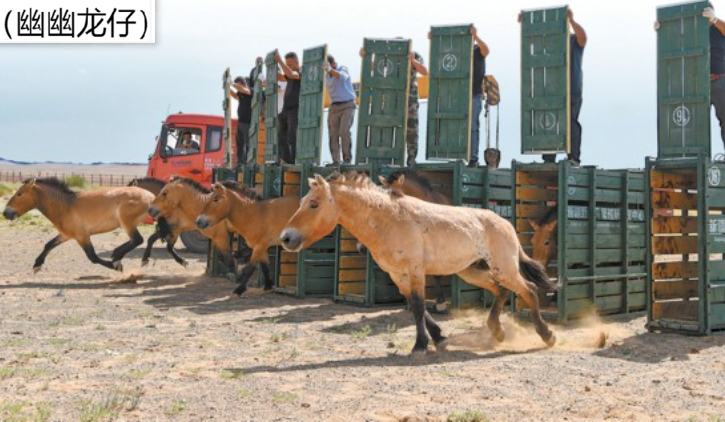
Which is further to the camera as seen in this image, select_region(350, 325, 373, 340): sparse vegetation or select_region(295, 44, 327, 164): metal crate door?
select_region(295, 44, 327, 164): metal crate door

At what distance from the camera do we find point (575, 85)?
11148mm

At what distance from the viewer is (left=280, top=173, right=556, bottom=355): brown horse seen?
7734 mm

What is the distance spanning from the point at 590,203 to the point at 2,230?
75.6 ft

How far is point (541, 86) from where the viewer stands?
1110cm

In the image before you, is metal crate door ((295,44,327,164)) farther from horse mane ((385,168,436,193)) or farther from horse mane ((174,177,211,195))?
horse mane ((385,168,436,193))

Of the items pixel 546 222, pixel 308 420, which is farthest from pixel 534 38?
pixel 308 420

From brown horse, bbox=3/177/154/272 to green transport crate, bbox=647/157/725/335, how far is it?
10.3m

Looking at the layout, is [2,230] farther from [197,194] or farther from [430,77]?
[430,77]

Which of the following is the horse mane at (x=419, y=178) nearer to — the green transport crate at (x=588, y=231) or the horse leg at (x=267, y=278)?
the green transport crate at (x=588, y=231)

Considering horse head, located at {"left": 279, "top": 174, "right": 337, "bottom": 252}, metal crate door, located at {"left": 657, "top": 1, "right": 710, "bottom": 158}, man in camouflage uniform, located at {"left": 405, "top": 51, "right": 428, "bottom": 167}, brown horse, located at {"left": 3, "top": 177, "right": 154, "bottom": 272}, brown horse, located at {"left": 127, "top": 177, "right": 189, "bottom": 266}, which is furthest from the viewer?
brown horse, located at {"left": 3, "top": 177, "right": 154, "bottom": 272}

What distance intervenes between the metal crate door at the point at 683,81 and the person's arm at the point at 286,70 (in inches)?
274

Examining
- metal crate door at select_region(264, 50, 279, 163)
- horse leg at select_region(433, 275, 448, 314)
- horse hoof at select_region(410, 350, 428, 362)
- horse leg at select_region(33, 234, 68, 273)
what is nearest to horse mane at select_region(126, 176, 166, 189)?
horse leg at select_region(33, 234, 68, 273)

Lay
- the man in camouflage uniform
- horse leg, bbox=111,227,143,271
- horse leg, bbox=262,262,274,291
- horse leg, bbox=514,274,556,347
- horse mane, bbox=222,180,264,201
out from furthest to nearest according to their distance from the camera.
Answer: horse leg, bbox=111,227,143,271, horse mane, bbox=222,180,264,201, horse leg, bbox=262,262,274,291, the man in camouflage uniform, horse leg, bbox=514,274,556,347

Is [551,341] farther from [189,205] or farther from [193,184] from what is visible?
[193,184]
